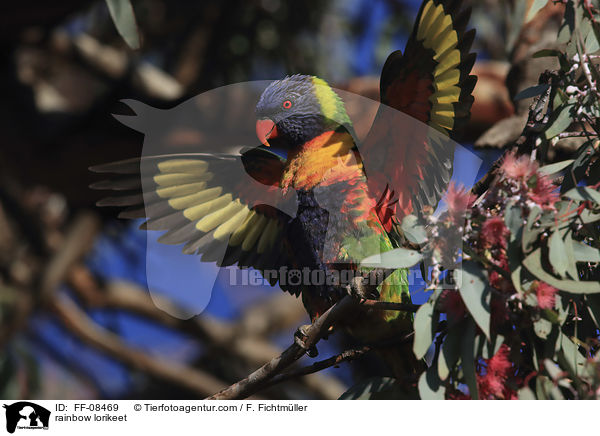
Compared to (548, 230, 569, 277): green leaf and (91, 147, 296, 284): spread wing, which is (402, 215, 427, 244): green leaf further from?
(91, 147, 296, 284): spread wing

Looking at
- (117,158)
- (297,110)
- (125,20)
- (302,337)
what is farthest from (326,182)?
(117,158)

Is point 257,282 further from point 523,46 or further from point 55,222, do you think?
point 55,222

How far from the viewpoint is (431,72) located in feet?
2.47

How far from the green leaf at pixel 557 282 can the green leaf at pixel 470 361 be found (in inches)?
3.2

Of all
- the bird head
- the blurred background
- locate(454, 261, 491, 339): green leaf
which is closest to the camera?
locate(454, 261, 491, 339): green leaf

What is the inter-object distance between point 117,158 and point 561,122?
5.35 ft

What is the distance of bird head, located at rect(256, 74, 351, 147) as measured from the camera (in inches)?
33.5

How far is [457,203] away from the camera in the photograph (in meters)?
0.59

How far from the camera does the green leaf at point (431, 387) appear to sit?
619mm

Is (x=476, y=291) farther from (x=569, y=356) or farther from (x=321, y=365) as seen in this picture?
(x=321, y=365)

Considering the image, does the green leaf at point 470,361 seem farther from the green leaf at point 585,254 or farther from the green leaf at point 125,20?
the green leaf at point 125,20
